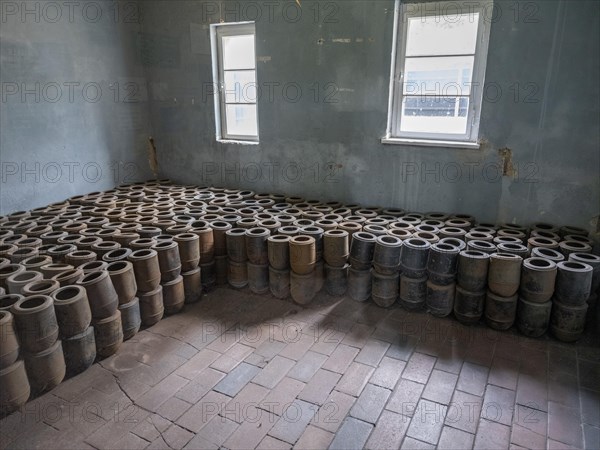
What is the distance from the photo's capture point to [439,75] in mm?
3824

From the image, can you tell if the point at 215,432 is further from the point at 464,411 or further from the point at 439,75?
the point at 439,75

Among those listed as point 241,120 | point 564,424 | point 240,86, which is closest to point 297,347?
point 564,424

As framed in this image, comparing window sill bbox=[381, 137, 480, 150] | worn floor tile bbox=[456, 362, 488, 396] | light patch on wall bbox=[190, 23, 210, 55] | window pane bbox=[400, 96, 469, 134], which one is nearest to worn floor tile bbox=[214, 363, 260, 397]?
worn floor tile bbox=[456, 362, 488, 396]

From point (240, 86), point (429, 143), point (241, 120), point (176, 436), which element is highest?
point (240, 86)

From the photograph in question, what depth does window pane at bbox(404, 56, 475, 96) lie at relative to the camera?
3.73 m

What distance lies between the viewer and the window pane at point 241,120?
4.91 m

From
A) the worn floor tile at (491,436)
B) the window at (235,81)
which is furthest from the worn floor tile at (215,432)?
the window at (235,81)

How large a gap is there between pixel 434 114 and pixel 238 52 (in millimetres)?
2336

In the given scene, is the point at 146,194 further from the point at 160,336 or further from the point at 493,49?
the point at 493,49

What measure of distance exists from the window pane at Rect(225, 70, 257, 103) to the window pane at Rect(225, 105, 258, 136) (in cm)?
8

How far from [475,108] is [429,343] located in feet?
7.17

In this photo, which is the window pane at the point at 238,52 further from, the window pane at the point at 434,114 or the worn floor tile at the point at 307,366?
the worn floor tile at the point at 307,366

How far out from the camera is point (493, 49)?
11.5 feet

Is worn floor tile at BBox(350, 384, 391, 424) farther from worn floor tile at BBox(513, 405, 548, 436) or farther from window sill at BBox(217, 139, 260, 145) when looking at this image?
window sill at BBox(217, 139, 260, 145)
